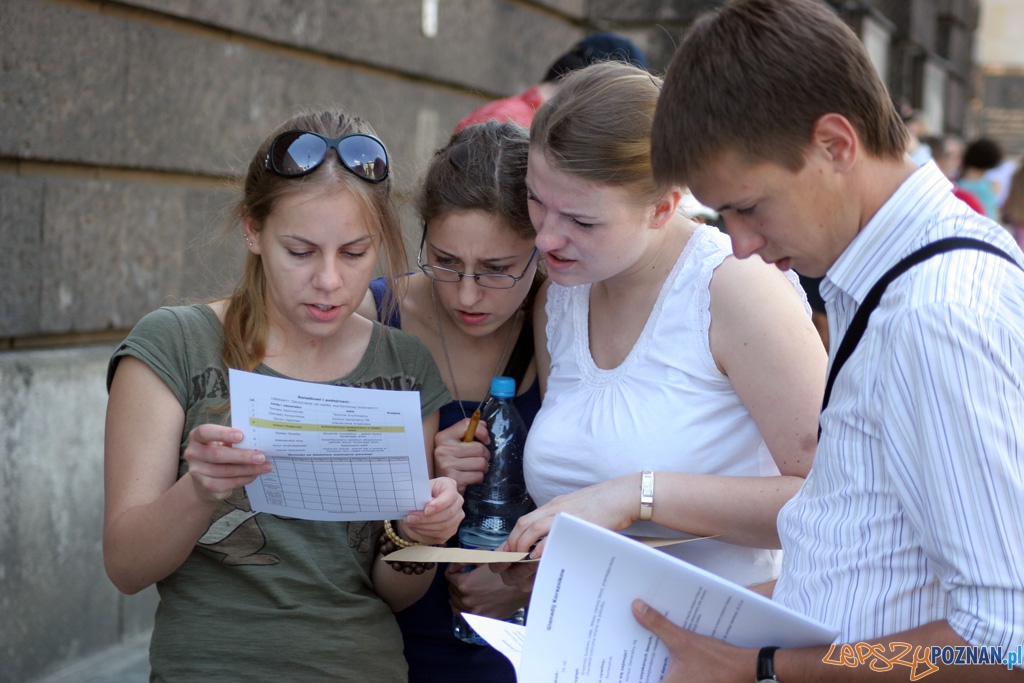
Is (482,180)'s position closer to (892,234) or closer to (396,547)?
(396,547)

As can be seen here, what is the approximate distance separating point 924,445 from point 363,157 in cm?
138

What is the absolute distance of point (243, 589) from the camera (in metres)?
1.96

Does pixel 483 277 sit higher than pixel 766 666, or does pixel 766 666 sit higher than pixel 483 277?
pixel 483 277

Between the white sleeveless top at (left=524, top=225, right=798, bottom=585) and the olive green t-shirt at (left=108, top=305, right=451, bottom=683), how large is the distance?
0.47 m

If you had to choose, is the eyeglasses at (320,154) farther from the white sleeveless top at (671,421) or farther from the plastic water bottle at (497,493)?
the white sleeveless top at (671,421)

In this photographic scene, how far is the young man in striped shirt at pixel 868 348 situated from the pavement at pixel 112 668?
2584 mm

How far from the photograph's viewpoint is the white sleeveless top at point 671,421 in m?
1.99

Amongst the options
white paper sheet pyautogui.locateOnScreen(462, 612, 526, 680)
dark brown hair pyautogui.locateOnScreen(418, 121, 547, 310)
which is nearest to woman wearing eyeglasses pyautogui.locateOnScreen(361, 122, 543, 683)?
dark brown hair pyautogui.locateOnScreen(418, 121, 547, 310)

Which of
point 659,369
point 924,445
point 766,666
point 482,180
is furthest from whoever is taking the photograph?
point 482,180

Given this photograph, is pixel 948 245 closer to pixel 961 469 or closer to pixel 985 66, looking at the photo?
pixel 961 469

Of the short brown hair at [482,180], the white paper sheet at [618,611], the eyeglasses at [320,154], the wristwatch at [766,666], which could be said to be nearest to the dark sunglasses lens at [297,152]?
the eyeglasses at [320,154]

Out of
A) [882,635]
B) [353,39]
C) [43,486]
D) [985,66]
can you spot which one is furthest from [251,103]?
[985,66]

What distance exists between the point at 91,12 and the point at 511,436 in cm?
206

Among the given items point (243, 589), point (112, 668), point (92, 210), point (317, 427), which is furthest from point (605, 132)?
point (112, 668)
